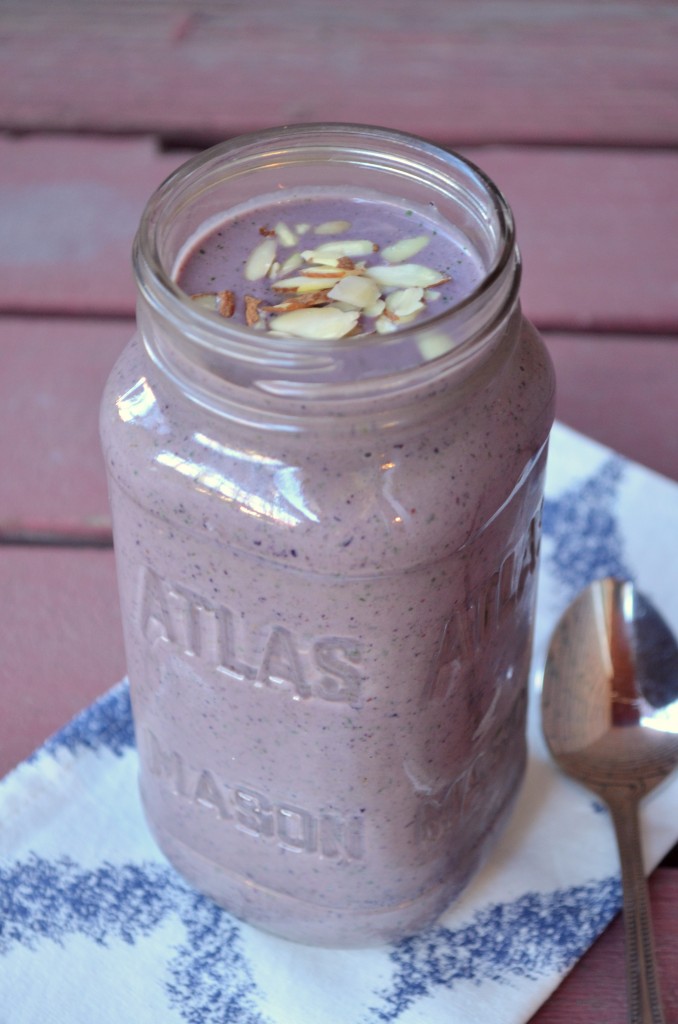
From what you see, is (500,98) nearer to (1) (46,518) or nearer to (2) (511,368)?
(1) (46,518)

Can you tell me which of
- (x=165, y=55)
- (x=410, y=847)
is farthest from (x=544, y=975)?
(x=165, y=55)

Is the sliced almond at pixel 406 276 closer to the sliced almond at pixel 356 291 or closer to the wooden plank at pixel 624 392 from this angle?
the sliced almond at pixel 356 291

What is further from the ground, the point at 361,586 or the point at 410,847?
the point at 361,586

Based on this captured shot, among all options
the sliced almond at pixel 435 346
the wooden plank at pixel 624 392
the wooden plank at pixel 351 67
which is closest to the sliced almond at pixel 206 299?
the sliced almond at pixel 435 346

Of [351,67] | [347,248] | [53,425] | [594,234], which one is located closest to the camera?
[347,248]


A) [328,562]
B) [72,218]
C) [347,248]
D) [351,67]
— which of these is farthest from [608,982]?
[351,67]

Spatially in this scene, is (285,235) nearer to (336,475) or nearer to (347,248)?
(347,248)
